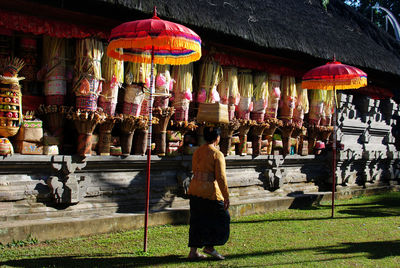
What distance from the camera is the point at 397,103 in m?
14.0

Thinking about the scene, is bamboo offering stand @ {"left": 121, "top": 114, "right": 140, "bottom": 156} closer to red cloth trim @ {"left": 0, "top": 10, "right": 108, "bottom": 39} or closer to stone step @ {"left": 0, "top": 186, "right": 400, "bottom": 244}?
stone step @ {"left": 0, "top": 186, "right": 400, "bottom": 244}

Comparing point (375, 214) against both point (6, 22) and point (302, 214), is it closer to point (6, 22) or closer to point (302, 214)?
point (302, 214)

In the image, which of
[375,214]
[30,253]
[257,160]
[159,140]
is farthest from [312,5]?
[30,253]

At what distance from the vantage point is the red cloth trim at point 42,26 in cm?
573

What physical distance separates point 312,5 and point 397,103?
4803 millimetres

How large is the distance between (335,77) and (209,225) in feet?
14.3

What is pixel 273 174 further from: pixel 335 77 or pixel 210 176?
pixel 210 176

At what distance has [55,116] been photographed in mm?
6172

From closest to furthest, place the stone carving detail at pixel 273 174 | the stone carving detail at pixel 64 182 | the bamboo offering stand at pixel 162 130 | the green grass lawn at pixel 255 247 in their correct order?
the green grass lawn at pixel 255 247, the stone carving detail at pixel 64 182, the bamboo offering stand at pixel 162 130, the stone carving detail at pixel 273 174

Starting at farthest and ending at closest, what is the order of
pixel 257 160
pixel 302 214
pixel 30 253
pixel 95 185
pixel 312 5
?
1. pixel 312 5
2. pixel 257 160
3. pixel 302 214
4. pixel 95 185
5. pixel 30 253

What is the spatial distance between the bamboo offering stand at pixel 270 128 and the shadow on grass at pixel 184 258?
353 cm

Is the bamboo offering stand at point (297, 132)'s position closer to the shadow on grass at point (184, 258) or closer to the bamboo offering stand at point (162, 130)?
the bamboo offering stand at point (162, 130)

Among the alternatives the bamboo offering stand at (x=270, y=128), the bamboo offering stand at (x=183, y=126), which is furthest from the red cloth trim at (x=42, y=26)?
the bamboo offering stand at (x=270, y=128)

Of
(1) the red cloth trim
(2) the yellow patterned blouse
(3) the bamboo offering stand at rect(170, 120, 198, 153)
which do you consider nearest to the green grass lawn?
(2) the yellow patterned blouse
